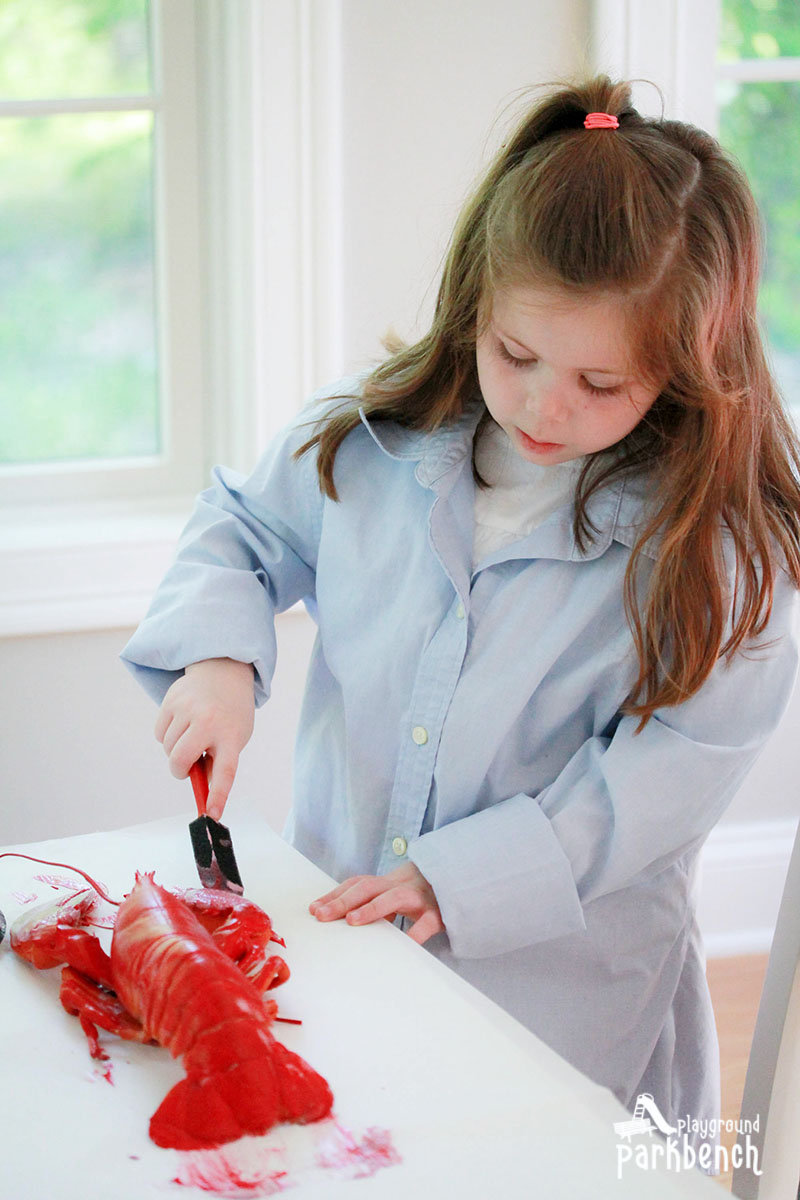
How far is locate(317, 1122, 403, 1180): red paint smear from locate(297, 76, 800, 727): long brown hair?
1.37ft

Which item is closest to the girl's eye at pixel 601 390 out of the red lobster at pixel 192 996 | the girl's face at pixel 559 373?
the girl's face at pixel 559 373

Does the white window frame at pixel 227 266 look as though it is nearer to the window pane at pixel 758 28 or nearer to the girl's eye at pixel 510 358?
the window pane at pixel 758 28

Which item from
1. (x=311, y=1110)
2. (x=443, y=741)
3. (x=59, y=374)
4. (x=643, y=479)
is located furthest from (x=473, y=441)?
(x=59, y=374)

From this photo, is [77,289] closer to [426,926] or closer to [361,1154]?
[426,926]

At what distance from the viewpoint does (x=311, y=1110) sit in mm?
640

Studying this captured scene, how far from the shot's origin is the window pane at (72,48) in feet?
5.63

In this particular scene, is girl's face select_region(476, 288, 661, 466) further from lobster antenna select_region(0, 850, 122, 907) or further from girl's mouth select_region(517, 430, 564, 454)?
lobster antenna select_region(0, 850, 122, 907)

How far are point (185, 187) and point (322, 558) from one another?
3.08 feet

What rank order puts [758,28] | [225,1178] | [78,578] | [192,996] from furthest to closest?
[758,28] → [78,578] → [192,996] → [225,1178]

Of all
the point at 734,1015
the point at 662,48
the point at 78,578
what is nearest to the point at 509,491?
the point at 78,578

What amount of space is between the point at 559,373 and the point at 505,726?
0.29m

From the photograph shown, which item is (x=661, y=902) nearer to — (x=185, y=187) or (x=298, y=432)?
(x=298, y=432)

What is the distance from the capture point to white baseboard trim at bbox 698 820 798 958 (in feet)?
6.95

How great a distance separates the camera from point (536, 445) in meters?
0.93
